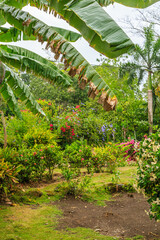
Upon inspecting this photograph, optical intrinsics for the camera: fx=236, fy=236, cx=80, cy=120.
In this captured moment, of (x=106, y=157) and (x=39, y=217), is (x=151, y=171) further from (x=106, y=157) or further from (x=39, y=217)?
(x=106, y=157)

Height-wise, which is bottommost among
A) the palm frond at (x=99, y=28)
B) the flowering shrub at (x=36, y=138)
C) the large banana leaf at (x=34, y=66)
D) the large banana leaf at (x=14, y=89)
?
the flowering shrub at (x=36, y=138)

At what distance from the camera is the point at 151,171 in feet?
11.7

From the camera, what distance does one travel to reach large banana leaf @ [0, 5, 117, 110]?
12.3 feet

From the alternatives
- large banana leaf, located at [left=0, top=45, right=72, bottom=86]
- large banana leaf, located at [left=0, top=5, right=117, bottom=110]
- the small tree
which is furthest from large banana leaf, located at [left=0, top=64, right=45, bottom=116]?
the small tree

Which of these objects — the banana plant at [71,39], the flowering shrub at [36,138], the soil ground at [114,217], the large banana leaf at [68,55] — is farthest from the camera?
the flowering shrub at [36,138]

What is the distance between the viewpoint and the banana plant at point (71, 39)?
2.69 metres

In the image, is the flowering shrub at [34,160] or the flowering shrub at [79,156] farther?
the flowering shrub at [79,156]

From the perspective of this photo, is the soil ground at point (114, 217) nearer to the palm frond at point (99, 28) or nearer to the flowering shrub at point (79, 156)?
the flowering shrub at point (79, 156)

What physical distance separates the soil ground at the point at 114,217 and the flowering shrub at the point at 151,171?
0.75 ft

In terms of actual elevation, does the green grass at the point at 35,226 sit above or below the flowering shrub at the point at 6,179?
below

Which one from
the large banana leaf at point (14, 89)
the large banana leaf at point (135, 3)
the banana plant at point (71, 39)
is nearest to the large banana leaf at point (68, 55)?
the banana plant at point (71, 39)

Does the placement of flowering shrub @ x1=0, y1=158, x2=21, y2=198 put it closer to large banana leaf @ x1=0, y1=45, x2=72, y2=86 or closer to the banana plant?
the banana plant

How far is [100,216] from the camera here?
4.80 meters

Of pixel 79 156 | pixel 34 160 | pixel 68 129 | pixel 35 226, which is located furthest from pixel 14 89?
pixel 68 129
